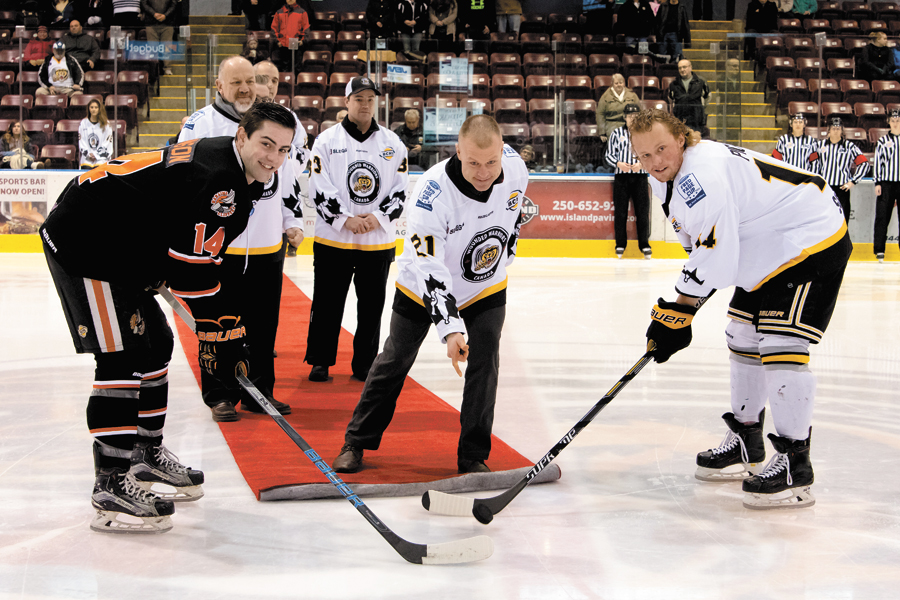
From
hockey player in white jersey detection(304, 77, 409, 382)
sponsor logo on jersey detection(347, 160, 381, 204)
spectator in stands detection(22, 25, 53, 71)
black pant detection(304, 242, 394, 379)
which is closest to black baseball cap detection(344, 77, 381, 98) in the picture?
hockey player in white jersey detection(304, 77, 409, 382)

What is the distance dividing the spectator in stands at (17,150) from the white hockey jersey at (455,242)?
8.02m

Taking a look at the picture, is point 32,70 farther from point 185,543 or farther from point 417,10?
point 185,543

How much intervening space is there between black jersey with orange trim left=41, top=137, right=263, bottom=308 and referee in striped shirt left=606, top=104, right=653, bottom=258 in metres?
7.72

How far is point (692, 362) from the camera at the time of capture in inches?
193

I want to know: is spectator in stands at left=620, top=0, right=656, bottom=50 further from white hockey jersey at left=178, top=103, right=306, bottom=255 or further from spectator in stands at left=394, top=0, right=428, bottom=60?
white hockey jersey at left=178, top=103, right=306, bottom=255

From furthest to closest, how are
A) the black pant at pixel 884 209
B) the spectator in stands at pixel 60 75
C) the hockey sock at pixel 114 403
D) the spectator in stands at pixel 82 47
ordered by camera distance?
the spectator in stands at pixel 82 47, the spectator in stands at pixel 60 75, the black pant at pixel 884 209, the hockey sock at pixel 114 403

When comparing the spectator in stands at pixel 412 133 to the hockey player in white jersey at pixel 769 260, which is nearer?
the hockey player in white jersey at pixel 769 260

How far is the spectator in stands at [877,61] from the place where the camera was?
11445 mm

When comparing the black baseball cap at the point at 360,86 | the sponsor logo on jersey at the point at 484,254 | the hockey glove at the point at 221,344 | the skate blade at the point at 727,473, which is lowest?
the skate blade at the point at 727,473

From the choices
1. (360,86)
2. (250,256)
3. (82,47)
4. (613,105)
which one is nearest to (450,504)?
(250,256)

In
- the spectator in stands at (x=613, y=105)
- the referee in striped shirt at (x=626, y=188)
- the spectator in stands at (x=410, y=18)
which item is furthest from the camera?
the spectator in stands at (x=410, y=18)

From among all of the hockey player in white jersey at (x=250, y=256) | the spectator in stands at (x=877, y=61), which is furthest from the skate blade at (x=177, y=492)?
the spectator in stands at (x=877, y=61)

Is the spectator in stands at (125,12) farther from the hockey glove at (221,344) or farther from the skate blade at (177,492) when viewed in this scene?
the hockey glove at (221,344)

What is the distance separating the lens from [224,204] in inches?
94.3
